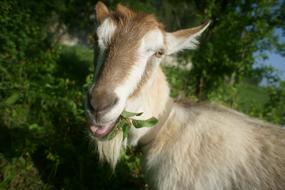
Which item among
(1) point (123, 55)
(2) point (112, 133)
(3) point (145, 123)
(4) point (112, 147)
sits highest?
(1) point (123, 55)

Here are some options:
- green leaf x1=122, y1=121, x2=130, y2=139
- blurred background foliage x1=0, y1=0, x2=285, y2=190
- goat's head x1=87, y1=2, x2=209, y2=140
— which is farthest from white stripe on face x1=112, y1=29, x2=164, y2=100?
blurred background foliage x1=0, y1=0, x2=285, y2=190

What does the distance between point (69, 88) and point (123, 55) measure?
2698mm

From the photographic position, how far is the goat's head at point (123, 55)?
218 centimetres

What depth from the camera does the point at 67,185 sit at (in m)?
3.58

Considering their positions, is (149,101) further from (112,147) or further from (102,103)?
(102,103)

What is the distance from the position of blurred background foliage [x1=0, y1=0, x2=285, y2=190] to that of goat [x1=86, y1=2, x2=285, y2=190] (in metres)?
0.95

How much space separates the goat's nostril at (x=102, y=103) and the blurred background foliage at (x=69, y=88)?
1.25m

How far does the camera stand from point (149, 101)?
107 inches

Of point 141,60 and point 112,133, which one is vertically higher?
point 141,60

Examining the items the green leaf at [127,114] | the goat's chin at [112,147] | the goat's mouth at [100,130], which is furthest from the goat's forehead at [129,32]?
the goat's chin at [112,147]

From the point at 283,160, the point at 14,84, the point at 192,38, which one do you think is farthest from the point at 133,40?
the point at 14,84

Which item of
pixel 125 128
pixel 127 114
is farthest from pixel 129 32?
pixel 125 128

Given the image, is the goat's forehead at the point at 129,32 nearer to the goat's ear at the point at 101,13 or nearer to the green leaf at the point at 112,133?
the goat's ear at the point at 101,13

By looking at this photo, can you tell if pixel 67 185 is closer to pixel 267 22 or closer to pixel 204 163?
pixel 204 163
